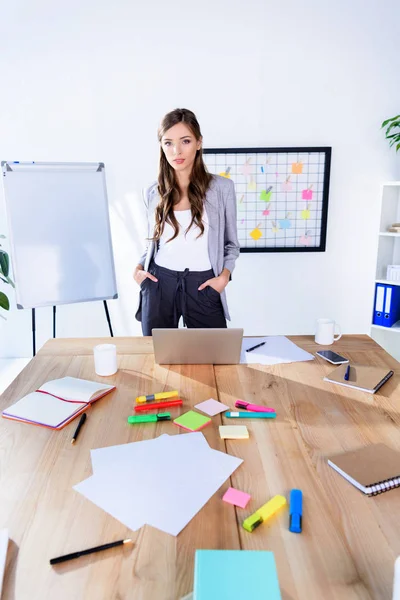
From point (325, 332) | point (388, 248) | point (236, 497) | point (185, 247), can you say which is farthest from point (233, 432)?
point (388, 248)

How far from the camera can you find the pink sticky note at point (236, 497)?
2.70ft

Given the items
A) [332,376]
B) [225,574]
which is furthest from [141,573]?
[332,376]

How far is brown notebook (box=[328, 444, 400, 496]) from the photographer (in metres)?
0.86

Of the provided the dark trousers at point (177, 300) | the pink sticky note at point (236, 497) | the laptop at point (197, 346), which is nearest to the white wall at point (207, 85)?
the dark trousers at point (177, 300)

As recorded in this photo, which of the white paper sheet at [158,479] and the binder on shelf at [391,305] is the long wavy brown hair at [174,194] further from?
the binder on shelf at [391,305]

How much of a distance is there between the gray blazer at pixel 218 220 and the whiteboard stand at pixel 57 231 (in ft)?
2.10

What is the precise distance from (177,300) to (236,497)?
1257 mm

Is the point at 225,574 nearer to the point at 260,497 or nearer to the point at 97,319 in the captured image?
the point at 260,497

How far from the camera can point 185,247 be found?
2.02 metres

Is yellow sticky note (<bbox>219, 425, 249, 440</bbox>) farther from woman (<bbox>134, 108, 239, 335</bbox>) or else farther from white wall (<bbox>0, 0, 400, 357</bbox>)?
white wall (<bbox>0, 0, 400, 357</bbox>)

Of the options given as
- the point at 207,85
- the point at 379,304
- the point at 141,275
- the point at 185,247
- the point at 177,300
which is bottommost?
the point at 379,304

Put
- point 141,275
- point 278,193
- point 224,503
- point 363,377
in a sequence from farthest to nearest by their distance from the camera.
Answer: point 278,193 → point 141,275 → point 363,377 → point 224,503

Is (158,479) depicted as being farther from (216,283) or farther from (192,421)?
(216,283)

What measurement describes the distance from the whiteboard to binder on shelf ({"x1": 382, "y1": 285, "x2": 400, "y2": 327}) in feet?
5.84
